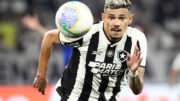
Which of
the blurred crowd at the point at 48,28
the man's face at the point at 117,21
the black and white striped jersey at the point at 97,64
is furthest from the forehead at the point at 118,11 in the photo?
the blurred crowd at the point at 48,28

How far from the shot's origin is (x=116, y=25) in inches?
200

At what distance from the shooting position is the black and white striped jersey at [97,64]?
5406mm

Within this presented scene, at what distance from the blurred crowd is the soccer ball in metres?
6.85

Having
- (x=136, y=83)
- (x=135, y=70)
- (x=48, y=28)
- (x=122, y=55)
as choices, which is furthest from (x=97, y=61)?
(x=48, y=28)

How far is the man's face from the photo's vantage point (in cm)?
511

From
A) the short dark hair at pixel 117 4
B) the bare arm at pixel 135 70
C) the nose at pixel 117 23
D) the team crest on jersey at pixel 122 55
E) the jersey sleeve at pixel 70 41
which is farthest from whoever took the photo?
the team crest on jersey at pixel 122 55

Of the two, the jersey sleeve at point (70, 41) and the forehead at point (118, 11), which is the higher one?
the forehead at point (118, 11)

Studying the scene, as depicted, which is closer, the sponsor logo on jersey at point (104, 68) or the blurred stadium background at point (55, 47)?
the sponsor logo on jersey at point (104, 68)

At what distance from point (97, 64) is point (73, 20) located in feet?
2.21

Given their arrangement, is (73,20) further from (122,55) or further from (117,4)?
(122,55)

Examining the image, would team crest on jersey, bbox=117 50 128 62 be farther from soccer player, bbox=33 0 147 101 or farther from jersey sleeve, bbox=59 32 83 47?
jersey sleeve, bbox=59 32 83 47

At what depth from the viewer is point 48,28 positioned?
1344cm

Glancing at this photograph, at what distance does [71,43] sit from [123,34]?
56cm

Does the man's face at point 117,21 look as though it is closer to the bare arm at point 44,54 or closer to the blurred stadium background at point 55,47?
the bare arm at point 44,54
